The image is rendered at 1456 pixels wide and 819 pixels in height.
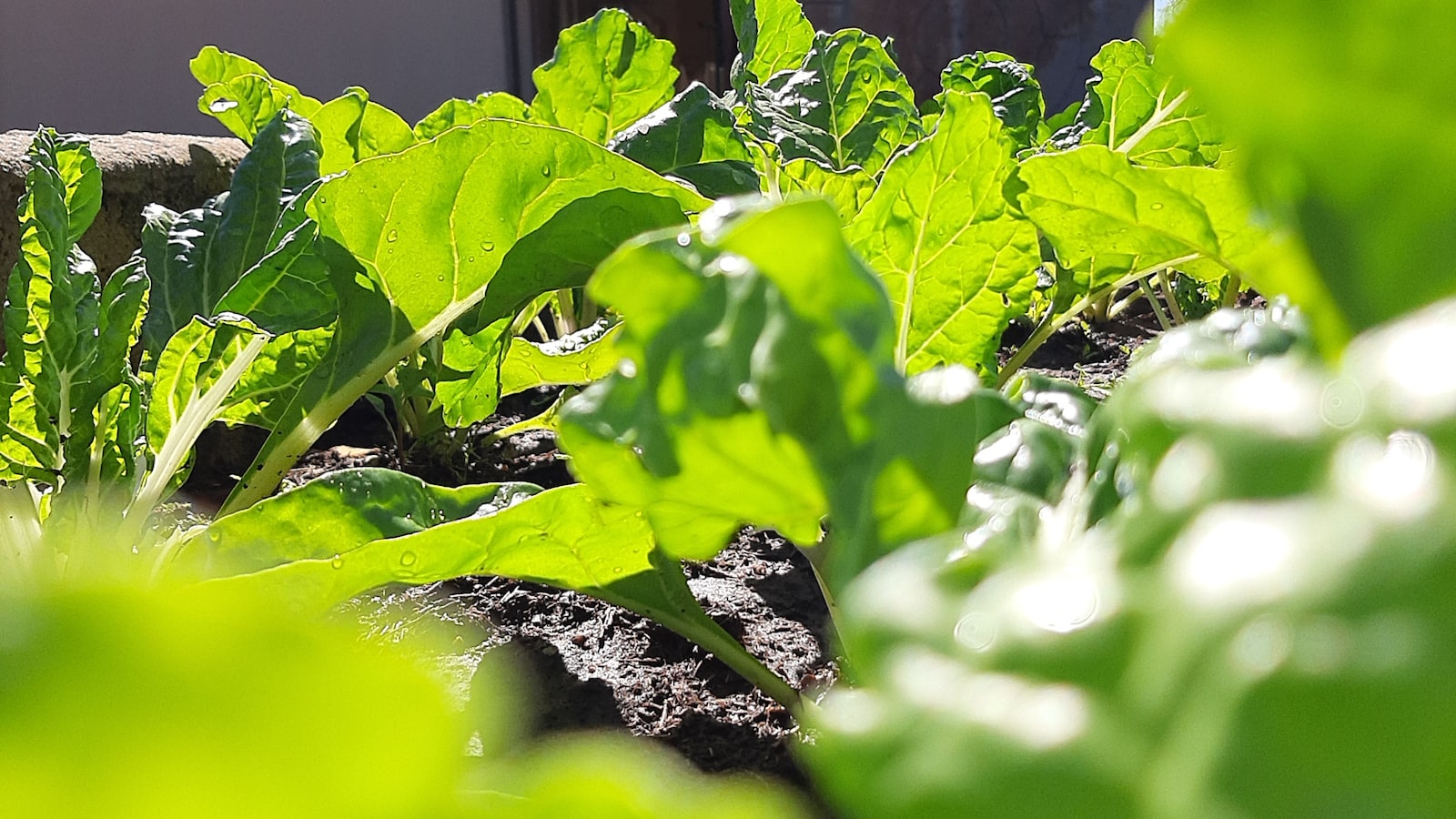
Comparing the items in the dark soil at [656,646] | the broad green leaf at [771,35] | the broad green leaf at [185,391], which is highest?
the broad green leaf at [771,35]

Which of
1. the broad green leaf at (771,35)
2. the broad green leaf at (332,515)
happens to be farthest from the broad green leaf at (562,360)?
the broad green leaf at (771,35)

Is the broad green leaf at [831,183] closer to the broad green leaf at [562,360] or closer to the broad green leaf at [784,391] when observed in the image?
the broad green leaf at [562,360]

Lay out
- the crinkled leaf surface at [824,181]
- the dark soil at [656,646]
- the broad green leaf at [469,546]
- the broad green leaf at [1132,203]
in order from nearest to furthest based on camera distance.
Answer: the broad green leaf at [469,546], the broad green leaf at [1132,203], the dark soil at [656,646], the crinkled leaf surface at [824,181]

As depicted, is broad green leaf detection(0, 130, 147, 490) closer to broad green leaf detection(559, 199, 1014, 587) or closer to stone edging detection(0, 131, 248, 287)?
stone edging detection(0, 131, 248, 287)

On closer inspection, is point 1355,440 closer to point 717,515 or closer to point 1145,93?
point 717,515

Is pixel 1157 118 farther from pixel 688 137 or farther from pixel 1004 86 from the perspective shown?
pixel 688 137

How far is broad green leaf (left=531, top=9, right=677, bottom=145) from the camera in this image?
121 cm

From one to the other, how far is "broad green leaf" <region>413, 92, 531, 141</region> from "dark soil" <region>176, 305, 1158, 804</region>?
1.25 feet

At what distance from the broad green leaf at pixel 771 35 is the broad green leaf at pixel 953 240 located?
2.32 ft

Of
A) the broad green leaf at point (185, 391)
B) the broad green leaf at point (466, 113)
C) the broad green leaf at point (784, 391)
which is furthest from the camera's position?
the broad green leaf at point (466, 113)

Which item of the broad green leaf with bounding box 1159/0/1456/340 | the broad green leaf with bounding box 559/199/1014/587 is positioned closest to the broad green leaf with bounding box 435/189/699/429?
the broad green leaf with bounding box 559/199/1014/587

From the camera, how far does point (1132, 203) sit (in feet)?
1.90

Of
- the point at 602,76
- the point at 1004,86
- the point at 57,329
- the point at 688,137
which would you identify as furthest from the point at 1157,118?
the point at 57,329

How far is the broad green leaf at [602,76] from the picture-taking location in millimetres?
1211
